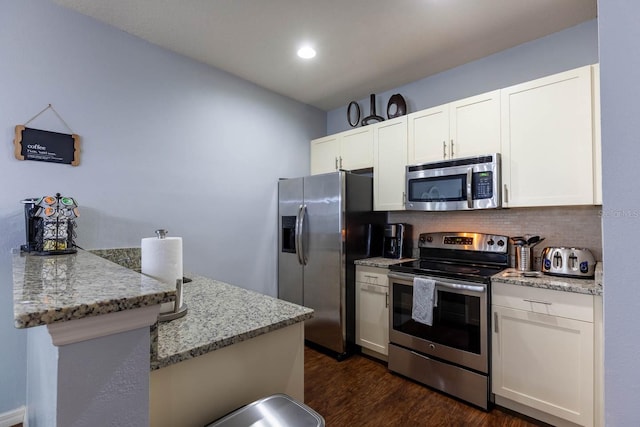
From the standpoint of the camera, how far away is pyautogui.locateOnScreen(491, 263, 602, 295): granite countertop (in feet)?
5.56

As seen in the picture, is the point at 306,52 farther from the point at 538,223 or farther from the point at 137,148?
the point at 538,223

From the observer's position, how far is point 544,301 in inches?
72.0

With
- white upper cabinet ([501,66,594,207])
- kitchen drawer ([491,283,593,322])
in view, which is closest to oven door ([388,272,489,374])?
kitchen drawer ([491,283,593,322])

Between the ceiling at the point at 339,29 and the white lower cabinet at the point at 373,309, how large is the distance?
72.0 inches

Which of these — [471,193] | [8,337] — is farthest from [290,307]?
[8,337]

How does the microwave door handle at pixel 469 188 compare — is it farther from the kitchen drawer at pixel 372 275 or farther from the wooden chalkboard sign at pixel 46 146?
the wooden chalkboard sign at pixel 46 146

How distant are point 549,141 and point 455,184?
65 centimetres

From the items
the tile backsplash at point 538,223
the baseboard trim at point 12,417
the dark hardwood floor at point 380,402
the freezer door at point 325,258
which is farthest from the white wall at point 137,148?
the tile backsplash at point 538,223

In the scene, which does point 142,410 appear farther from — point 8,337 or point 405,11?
point 405,11

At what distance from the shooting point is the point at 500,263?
240 cm

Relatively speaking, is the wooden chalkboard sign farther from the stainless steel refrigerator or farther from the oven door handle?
the oven door handle

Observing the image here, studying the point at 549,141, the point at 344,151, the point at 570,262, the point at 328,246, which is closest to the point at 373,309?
the point at 328,246

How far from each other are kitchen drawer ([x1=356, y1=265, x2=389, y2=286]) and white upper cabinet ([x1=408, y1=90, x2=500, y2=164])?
102 centimetres

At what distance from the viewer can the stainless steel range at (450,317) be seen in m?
2.04
